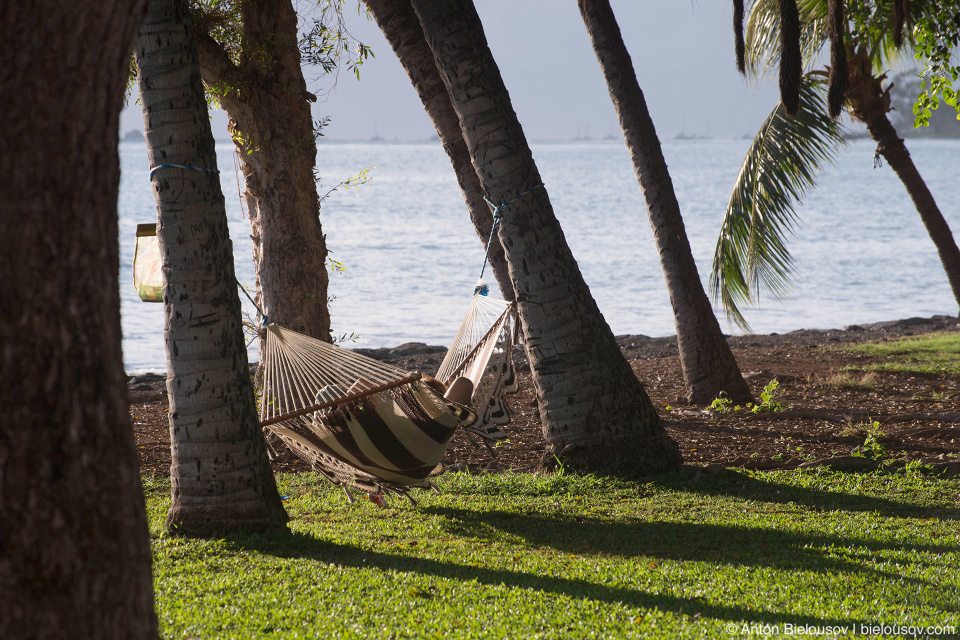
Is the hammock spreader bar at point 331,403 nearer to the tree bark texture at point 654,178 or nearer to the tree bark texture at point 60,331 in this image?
the tree bark texture at point 60,331

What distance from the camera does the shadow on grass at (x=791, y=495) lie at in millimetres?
3375

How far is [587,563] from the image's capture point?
2.72 m

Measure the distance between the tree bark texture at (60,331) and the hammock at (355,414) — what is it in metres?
1.68

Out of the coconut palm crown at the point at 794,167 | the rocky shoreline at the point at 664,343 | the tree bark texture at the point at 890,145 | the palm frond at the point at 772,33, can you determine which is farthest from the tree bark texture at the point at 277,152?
the tree bark texture at the point at 890,145

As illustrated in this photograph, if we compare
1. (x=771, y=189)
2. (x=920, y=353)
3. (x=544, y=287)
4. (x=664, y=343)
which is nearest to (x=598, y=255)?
(x=664, y=343)

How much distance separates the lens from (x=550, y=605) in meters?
2.31

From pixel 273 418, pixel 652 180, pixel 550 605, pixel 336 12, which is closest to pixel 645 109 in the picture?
pixel 652 180

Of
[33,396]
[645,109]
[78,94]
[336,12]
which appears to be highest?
[336,12]

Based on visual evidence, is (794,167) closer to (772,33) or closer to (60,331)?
(772,33)

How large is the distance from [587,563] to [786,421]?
2.76 meters

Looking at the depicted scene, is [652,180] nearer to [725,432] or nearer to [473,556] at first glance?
[725,432]

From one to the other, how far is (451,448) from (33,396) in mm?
3789

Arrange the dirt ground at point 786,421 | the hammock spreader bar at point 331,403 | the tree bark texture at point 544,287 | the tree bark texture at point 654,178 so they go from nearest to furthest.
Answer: the hammock spreader bar at point 331,403, the tree bark texture at point 544,287, the dirt ground at point 786,421, the tree bark texture at point 654,178

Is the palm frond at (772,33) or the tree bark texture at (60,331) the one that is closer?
the tree bark texture at (60,331)
